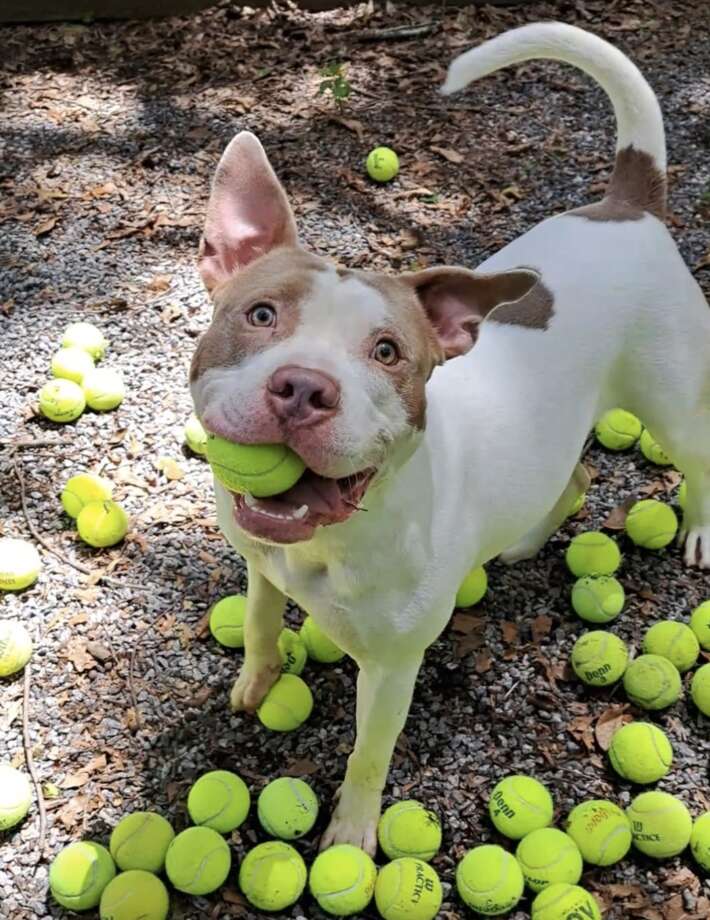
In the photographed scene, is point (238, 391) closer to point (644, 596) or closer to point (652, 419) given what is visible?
point (652, 419)

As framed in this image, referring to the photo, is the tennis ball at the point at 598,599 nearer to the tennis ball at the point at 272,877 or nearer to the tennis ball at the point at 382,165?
the tennis ball at the point at 272,877

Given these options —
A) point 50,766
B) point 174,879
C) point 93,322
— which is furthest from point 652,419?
point 93,322

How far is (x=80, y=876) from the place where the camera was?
282 centimetres

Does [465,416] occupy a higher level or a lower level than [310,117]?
higher

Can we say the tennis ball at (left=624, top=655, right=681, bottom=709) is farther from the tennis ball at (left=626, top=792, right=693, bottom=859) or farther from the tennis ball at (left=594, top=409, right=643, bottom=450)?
the tennis ball at (left=594, top=409, right=643, bottom=450)

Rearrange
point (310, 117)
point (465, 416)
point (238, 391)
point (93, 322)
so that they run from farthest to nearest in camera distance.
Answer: point (310, 117)
point (93, 322)
point (465, 416)
point (238, 391)

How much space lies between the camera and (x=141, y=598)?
12.3 feet

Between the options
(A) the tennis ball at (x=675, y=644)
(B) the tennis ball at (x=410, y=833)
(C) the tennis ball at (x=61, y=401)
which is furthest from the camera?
(C) the tennis ball at (x=61, y=401)

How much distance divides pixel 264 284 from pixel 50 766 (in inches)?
75.1

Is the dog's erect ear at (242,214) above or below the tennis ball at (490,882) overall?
above

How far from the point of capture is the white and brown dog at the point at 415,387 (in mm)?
2094

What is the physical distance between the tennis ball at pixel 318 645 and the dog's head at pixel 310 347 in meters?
1.34

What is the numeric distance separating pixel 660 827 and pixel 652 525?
1299mm

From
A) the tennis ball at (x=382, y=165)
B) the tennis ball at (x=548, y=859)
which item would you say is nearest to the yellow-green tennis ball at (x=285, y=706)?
the tennis ball at (x=548, y=859)
